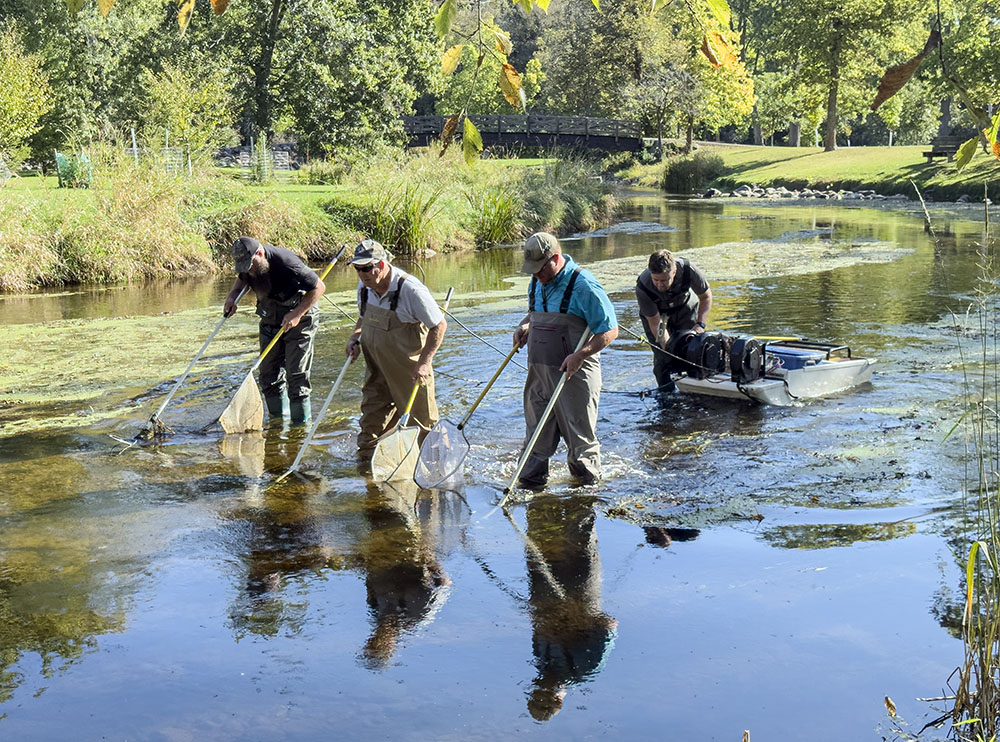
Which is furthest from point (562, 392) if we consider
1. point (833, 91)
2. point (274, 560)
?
point (833, 91)

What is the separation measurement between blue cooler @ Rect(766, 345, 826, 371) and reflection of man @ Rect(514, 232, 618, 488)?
12.9 feet

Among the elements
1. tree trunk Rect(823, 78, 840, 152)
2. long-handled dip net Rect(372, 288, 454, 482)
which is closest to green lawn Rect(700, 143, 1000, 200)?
tree trunk Rect(823, 78, 840, 152)

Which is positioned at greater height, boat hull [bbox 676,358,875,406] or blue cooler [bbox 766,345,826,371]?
blue cooler [bbox 766,345,826,371]

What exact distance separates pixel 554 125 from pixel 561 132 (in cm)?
58

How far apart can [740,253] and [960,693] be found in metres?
22.6

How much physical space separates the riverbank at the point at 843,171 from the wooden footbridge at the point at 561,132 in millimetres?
2128

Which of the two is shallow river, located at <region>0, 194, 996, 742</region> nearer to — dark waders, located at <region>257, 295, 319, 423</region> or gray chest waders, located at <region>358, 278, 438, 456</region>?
dark waders, located at <region>257, 295, 319, 423</region>

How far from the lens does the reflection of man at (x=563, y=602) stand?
18.4ft

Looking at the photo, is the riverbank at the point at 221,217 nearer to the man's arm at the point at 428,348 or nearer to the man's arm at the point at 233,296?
the man's arm at the point at 233,296

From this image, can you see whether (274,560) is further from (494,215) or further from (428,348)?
(494,215)

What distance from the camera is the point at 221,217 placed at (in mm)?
23938

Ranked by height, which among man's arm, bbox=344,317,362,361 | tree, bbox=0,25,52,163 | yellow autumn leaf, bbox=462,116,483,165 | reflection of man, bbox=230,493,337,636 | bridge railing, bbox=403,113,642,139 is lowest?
reflection of man, bbox=230,493,337,636

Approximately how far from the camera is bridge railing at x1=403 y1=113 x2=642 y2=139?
2435 inches

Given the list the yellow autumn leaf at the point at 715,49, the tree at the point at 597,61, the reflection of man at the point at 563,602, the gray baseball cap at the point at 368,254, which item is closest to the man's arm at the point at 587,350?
the reflection of man at the point at 563,602
